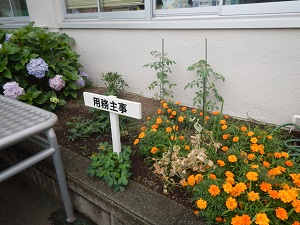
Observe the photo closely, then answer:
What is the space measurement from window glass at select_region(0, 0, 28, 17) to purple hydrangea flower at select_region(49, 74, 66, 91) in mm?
2935

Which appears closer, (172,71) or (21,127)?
(21,127)

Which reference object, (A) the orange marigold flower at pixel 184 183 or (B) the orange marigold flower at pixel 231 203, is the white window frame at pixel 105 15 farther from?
A: (B) the orange marigold flower at pixel 231 203

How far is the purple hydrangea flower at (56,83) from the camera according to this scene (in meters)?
2.92

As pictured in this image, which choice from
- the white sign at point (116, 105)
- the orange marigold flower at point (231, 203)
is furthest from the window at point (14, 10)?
the orange marigold flower at point (231, 203)

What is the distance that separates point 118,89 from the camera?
338 centimetres

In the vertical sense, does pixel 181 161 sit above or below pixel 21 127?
below

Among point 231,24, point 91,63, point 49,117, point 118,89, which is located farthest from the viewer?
point 91,63

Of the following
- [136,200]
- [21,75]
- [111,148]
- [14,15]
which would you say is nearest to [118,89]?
[21,75]

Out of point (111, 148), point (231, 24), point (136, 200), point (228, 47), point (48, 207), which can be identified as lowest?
point (48, 207)

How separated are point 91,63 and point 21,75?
119cm

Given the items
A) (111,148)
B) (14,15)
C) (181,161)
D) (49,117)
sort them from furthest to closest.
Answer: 1. (14,15)
2. (111,148)
3. (181,161)
4. (49,117)

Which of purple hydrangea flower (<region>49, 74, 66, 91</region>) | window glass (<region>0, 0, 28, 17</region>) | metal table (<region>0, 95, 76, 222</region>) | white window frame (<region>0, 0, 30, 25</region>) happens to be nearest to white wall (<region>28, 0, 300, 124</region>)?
purple hydrangea flower (<region>49, 74, 66, 91</region>)

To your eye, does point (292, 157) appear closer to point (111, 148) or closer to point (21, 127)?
point (111, 148)

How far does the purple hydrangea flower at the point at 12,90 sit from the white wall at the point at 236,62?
148cm
